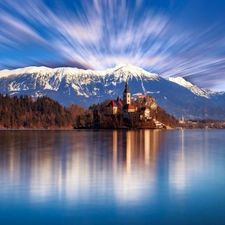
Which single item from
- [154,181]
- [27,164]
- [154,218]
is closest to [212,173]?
[154,181]

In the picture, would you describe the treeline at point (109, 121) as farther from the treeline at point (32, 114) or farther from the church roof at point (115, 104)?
the treeline at point (32, 114)

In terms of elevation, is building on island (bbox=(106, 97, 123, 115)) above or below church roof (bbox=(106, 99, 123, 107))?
below

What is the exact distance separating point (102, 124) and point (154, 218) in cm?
14290

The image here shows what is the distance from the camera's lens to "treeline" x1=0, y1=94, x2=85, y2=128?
167625 mm

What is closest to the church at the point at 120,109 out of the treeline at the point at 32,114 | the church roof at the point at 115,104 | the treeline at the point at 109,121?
the church roof at the point at 115,104

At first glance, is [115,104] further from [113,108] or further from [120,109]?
[120,109]

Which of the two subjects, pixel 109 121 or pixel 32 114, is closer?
pixel 109 121

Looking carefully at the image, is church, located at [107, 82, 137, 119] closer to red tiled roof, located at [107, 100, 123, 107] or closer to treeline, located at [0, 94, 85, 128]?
red tiled roof, located at [107, 100, 123, 107]

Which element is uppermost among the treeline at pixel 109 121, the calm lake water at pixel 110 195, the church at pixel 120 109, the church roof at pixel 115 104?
the church roof at pixel 115 104

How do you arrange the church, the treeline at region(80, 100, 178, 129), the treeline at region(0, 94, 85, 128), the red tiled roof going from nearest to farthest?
1. the treeline at region(80, 100, 178, 129)
2. the church
3. the red tiled roof
4. the treeline at region(0, 94, 85, 128)

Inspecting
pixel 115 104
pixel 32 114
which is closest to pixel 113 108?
pixel 115 104

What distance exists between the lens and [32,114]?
179750 mm

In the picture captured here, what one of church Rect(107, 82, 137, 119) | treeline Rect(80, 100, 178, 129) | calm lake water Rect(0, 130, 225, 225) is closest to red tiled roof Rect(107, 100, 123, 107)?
church Rect(107, 82, 137, 119)

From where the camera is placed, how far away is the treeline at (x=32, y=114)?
16762 centimetres
